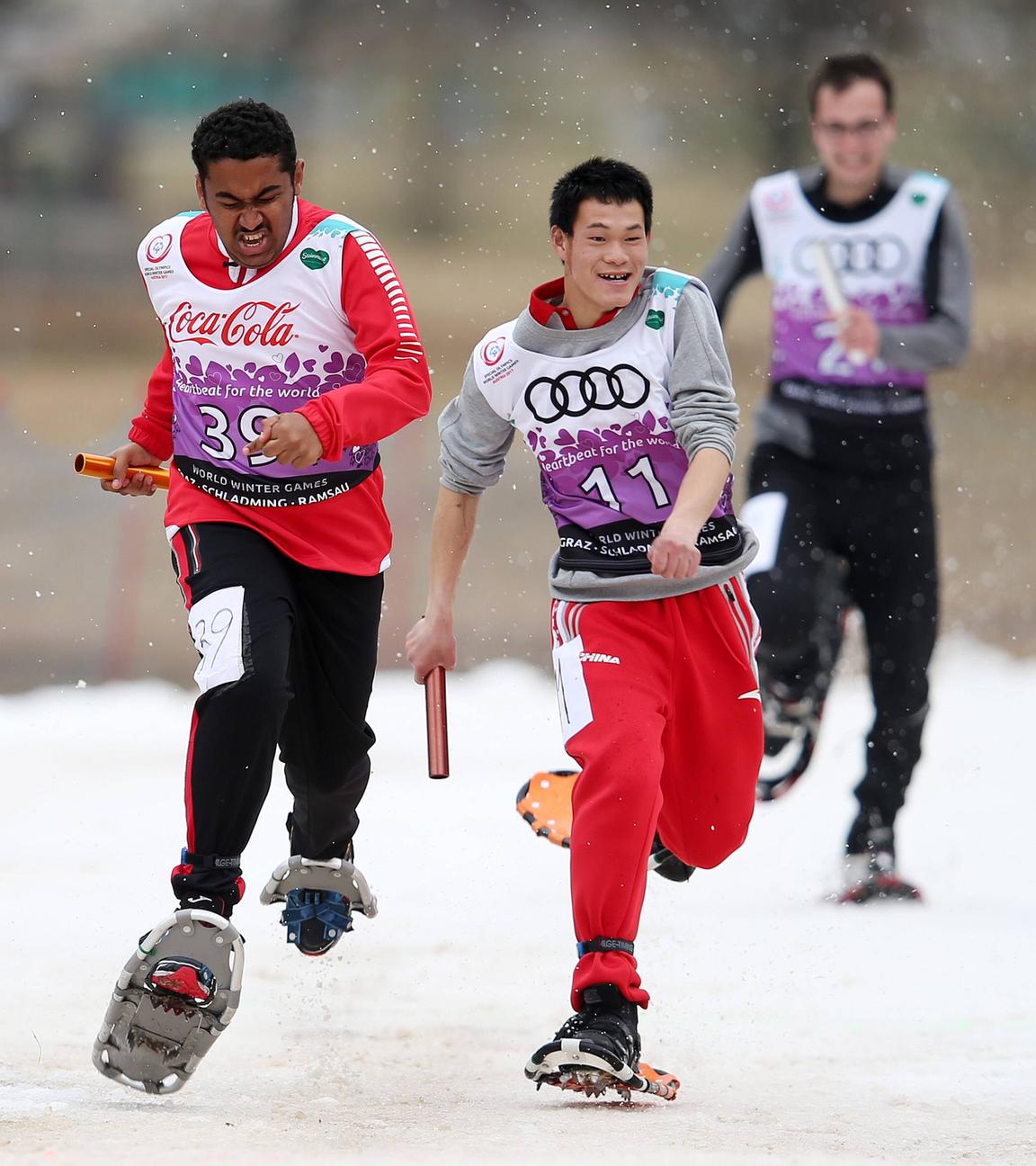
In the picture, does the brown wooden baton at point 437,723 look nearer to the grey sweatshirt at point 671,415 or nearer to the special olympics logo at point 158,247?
the grey sweatshirt at point 671,415

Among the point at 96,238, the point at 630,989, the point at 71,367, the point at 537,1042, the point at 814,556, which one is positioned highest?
the point at 96,238

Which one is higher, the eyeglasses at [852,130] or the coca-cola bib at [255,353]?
the eyeglasses at [852,130]

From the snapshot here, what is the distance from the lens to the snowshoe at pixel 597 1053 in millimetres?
3439

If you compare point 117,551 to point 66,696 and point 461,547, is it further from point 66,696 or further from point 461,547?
point 461,547

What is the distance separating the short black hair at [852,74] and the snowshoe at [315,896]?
3.05 metres

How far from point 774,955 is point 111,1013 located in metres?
2.07

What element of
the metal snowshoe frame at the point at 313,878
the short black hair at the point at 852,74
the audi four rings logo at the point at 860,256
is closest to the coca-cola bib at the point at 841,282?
the audi four rings logo at the point at 860,256

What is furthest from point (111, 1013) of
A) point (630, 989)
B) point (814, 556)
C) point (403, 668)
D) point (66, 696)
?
point (403, 668)

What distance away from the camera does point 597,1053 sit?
343cm

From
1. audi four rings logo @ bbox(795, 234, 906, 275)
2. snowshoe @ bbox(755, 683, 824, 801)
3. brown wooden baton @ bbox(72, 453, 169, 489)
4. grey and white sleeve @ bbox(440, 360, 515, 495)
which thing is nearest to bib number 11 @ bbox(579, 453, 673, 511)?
grey and white sleeve @ bbox(440, 360, 515, 495)

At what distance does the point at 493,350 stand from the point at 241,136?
602 millimetres

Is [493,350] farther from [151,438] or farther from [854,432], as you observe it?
[854,432]

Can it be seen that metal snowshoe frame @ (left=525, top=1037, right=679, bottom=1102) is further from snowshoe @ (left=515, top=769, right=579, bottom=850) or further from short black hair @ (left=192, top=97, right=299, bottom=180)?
Answer: short black hair @ (left=192, top=97, right=299, bottom=180)

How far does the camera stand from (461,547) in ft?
13.2
